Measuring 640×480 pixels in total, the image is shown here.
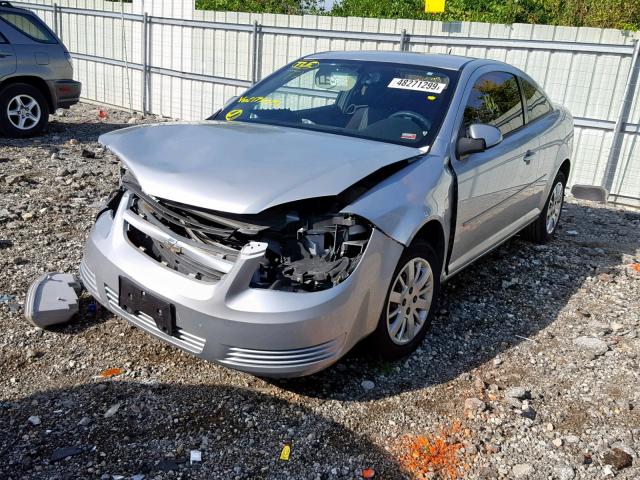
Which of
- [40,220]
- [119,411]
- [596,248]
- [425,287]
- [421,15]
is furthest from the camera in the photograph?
[421,15]

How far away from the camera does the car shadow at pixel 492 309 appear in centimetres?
358

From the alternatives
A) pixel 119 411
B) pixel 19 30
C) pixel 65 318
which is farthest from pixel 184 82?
pixel 119 411

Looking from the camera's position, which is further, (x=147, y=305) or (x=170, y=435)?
(x=147, y=305)

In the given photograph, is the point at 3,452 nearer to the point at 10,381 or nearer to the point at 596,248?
the point at 10,381

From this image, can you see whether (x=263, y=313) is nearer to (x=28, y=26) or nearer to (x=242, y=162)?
(x=242, y=162)

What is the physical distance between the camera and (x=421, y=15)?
683 inches

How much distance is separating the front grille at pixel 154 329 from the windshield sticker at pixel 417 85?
2.27 meters

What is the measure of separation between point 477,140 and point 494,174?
1.72ft

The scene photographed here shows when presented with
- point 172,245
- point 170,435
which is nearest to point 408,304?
point 172,245

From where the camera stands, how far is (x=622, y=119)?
8.29 meters

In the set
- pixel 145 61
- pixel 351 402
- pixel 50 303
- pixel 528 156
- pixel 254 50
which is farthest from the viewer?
pixel 145 61

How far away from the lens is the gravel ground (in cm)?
288

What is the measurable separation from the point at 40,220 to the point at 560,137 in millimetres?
4865

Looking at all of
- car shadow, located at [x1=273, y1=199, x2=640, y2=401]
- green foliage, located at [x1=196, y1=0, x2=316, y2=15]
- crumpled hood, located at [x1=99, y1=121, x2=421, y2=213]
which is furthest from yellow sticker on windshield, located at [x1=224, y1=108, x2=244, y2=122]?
green foliage, located at [x1=196, y1=0, x2=316, y2=15]
